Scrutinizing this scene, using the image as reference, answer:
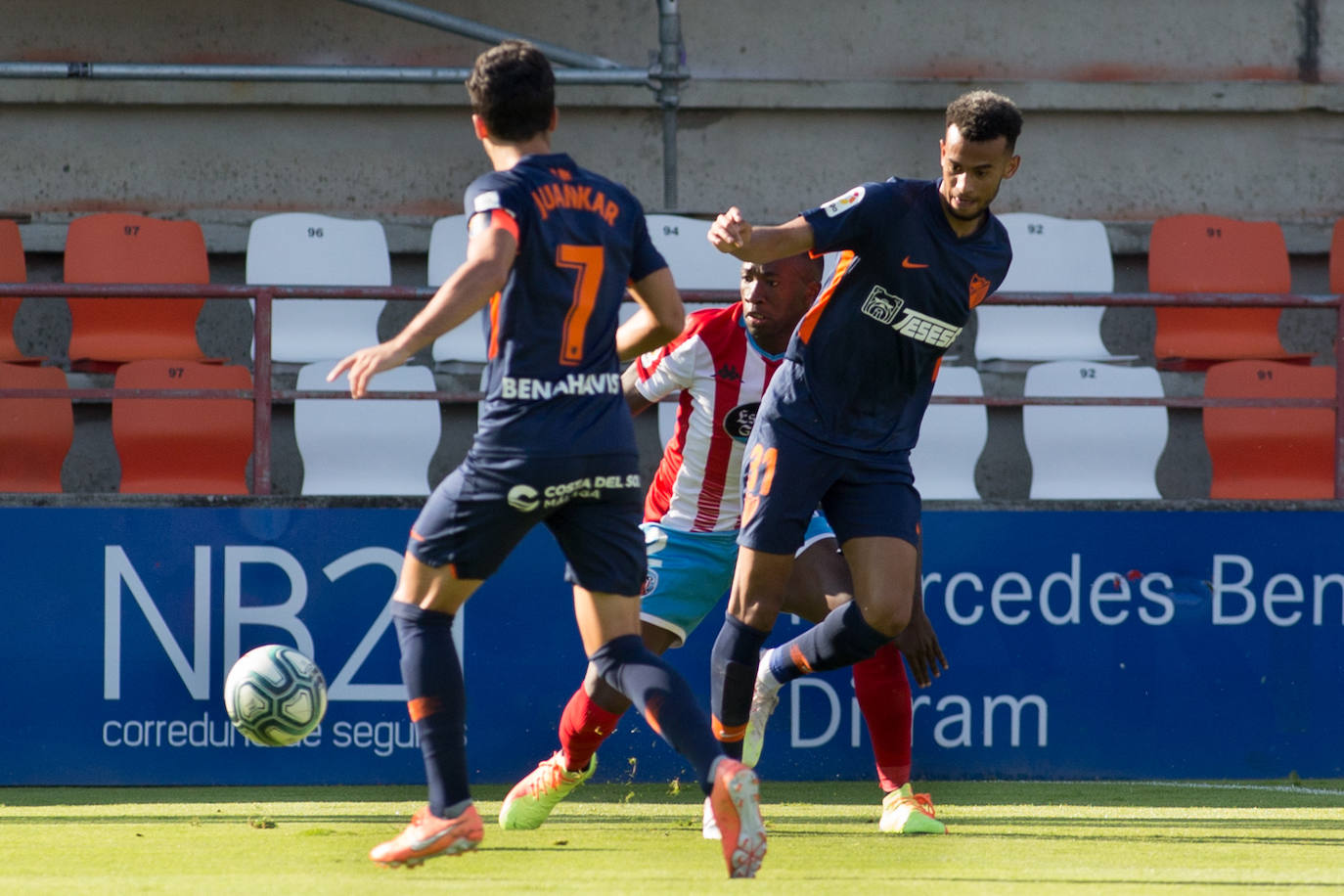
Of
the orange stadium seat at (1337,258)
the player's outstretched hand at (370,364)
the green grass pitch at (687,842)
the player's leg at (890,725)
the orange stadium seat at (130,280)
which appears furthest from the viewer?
the orange stadium seat at (1337,258)

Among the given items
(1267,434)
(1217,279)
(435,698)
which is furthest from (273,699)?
(1217,279)

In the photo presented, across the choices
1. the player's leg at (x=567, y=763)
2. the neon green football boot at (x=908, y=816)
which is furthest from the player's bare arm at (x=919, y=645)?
the player's leg at (x=567, y=763)

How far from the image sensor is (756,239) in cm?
441

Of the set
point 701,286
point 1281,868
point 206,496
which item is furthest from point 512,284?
point 701,286

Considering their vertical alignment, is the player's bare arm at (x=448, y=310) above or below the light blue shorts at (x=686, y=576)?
above

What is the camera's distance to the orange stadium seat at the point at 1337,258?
9.36m

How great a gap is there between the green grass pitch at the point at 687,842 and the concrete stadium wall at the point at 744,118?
3.55m

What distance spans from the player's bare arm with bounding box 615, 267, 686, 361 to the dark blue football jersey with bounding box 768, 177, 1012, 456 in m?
0.85

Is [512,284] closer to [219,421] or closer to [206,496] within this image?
[206,496]

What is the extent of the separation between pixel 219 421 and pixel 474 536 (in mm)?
4199

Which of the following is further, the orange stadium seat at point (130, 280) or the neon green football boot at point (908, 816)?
the orange stadium seat at point (130, 280)

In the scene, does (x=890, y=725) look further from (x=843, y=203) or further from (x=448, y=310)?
(x=448, y=310)

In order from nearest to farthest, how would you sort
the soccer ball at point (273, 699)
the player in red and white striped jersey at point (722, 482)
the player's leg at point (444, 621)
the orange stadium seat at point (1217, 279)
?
the player's leg at point (444, 621)
the soccer ball at point (273, 699)
the player in red and white striped jersey at point (722, 482)
the orange stadium seat at point (1217, 279)

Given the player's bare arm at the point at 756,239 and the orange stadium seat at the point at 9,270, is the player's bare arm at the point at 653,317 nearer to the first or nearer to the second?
the player's bare arm at the point at 756,239
